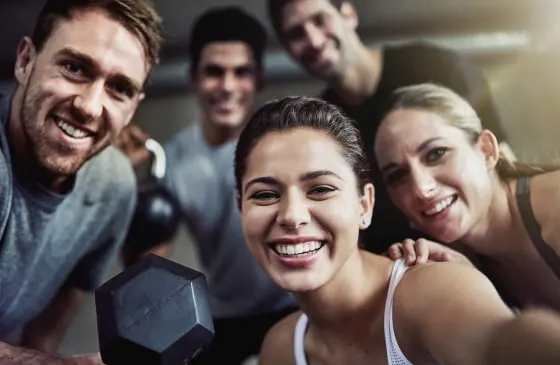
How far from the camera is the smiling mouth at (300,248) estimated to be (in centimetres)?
63

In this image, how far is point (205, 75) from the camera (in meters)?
0.88

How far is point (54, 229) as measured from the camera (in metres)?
0.76

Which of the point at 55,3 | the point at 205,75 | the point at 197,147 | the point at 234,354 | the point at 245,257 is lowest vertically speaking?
the point at 234,354

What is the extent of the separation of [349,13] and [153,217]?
402 millimetres

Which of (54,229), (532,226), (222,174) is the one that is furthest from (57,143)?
(532,226)

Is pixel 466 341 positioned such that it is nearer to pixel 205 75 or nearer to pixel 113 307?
pixel 113 307

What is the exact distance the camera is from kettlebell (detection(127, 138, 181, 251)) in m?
0.84

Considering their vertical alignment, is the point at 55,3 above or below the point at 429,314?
above

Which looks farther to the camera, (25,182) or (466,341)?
(25,182)

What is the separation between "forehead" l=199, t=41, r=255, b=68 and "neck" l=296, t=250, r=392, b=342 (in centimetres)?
34

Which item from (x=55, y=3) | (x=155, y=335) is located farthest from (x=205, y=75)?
(x=155, y=335)

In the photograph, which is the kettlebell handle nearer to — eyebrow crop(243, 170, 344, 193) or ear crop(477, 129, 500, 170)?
eyebrow crop(243, 170, 344, 193)

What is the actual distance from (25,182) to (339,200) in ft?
1.26

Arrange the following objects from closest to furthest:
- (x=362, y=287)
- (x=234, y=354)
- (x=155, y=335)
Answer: (x=155, y=335) < (x=362, y=287) < (x=234, y=354)
